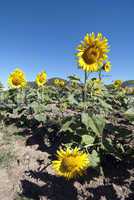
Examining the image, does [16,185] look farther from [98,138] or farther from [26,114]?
[26,114]

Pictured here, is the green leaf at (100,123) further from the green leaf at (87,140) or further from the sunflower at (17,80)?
the sunflower at (17,80)

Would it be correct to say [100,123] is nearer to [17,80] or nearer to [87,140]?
[87,140]

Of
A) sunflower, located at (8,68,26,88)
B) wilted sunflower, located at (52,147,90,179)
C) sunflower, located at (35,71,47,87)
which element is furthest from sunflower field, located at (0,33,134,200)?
sunflower, located at (35,71,47,87)

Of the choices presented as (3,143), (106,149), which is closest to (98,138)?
(106,149)

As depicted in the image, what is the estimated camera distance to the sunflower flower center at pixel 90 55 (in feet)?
17.7

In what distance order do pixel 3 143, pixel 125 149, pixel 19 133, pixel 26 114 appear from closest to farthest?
pixel 125 149, pixel 3 143, pixel 19 133, pixel 26 114

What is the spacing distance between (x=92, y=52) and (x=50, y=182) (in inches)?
80.2

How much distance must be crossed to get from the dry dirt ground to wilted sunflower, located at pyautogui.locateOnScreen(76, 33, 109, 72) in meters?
1.41

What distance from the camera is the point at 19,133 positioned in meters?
6.51

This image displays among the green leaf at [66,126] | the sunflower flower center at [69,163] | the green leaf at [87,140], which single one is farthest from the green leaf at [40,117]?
the sunflower flower center at [69,163]

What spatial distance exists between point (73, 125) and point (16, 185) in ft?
3.87

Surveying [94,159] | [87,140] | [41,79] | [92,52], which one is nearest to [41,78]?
[41,79]

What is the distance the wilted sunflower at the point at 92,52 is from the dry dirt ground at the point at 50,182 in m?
1.41

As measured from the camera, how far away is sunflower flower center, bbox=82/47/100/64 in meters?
5.40
